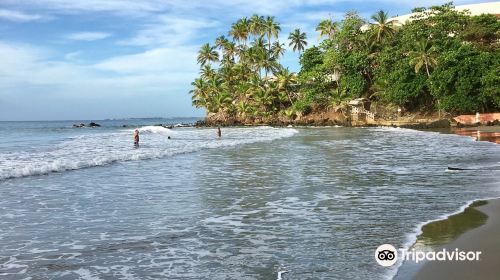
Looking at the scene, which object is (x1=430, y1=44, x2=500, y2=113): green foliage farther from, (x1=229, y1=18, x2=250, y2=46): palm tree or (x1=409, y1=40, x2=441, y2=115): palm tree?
(x1=229, y1=18, x2=250, y2=46): palm tree

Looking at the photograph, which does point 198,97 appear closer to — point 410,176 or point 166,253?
point 410,176

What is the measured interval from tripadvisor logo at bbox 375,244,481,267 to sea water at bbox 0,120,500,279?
7.1 inches

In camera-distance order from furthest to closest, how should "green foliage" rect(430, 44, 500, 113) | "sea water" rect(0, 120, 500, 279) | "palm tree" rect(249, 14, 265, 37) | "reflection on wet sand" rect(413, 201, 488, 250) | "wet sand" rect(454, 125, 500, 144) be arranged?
"palm tree" rect(249, 14, 265, 37) < "green foliage" rect(430, 44, 500, 113) < "wet sand" rect(454, 125, 500, 144) < "reflection on wet sand" rect(413, 201, 488, 250) < "sea water" rect(0, 120, 500, 279)

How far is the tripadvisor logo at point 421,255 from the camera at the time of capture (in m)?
5.86

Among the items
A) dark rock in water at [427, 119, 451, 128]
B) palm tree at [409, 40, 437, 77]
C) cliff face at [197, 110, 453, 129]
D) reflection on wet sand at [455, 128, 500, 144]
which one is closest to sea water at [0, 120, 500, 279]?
reflection on wet sand at [455, 128, 500, 144]

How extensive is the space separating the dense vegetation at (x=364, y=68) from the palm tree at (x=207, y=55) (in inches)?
8.1

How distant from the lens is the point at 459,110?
54188 millimetres

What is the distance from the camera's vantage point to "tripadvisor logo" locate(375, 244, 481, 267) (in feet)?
19.2

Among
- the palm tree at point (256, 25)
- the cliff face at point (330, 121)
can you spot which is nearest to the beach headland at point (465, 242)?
the cliff face at point (330, 121)

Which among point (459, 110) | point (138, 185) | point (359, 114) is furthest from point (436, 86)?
point (138, 185)

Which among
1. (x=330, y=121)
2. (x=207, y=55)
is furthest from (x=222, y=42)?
(x=330, y=121)

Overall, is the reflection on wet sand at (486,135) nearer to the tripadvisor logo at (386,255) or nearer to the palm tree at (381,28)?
the tripadvisor logo at (386,255)

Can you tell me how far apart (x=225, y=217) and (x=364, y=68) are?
6099cm

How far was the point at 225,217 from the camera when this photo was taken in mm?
9289
